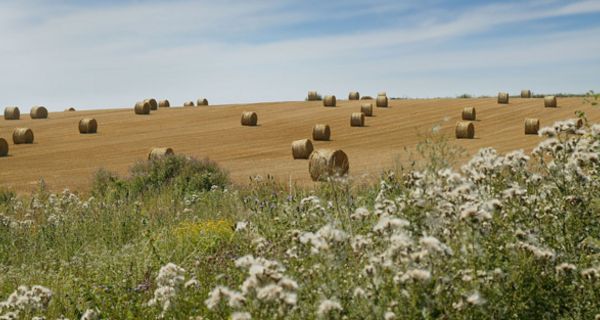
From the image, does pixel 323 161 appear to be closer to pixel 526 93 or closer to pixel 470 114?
pixel 470 114

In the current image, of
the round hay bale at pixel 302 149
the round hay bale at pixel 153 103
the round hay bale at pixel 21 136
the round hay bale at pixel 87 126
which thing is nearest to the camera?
the round hay bale at pixel 302 149

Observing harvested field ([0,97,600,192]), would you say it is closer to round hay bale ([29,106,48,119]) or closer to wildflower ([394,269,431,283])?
round hay bale ([29,106,48,119])

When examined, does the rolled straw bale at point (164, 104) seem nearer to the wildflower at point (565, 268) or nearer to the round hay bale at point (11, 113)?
the round hay bale at point (11, 113)

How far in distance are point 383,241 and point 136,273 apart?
502 cm

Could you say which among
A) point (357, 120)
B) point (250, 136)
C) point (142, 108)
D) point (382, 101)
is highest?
point (142, 108)

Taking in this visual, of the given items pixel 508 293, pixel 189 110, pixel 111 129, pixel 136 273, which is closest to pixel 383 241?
pixel 508 293

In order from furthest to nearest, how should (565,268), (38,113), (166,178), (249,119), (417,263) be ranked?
(38,113)
(249,119)
(166,178)
(565,268)
(417,263)

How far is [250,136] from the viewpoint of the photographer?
39938 millimetres

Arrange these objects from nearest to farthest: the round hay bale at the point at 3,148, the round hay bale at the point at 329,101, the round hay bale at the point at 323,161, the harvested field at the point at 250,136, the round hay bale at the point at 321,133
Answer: the round hay bale at the point at 323,161 < the harvested field at the point at 250,136 < the round hay bale at the point at 3,148 < the round hay bale at the point at 321,133 < the round hay bale at the point at 329,101

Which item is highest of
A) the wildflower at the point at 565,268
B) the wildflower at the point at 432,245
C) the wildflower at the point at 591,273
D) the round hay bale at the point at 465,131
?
the wildflower at the point at 432,245

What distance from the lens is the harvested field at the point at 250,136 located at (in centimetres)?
2802

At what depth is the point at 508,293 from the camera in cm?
537

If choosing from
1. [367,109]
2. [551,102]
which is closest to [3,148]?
[367,109]

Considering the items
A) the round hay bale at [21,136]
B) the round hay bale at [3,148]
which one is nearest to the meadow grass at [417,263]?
the round hay bale at [3,148]
